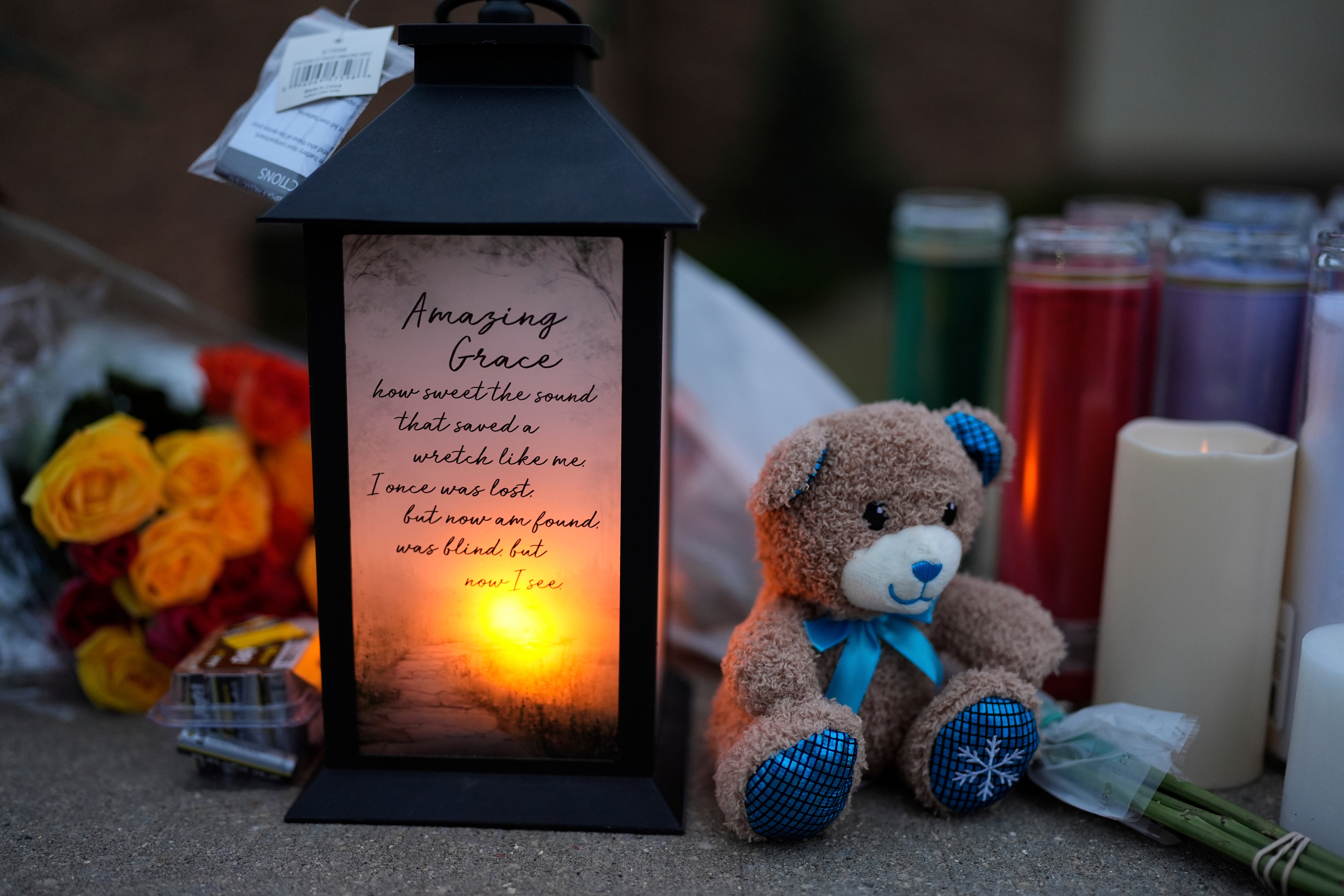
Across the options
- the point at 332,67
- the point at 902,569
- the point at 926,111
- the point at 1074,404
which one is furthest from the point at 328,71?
the point at 926,111

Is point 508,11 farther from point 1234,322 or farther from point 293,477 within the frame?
point 1234,322

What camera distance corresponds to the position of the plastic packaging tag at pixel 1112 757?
94 centimetres

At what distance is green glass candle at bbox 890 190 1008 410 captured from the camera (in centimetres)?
150

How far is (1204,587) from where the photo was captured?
3.28 feet

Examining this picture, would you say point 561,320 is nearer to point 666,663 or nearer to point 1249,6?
point 666,663

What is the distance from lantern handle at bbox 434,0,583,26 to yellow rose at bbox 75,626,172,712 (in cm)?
83

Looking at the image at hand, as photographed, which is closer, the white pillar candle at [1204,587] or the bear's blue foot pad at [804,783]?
the bear's blue foot pad at [804,783]

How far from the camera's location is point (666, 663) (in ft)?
4.27

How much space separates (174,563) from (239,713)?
0.24m

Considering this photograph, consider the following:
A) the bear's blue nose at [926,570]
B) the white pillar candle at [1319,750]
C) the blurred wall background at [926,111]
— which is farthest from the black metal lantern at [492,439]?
the blurred wall background at [926,111]

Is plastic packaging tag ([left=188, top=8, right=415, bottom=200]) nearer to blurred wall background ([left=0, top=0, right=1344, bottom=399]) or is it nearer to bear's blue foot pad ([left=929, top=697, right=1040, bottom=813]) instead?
bear's blue foot pad ([left=929, top=697, right=1040, bottom=813])

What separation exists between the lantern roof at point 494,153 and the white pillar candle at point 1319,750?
2.25ft

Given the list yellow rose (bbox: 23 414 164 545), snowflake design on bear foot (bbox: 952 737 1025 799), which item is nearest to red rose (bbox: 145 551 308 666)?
yellow rose (bbox: 23 414 164 545)

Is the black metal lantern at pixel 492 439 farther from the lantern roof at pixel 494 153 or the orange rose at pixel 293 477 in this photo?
the orange rose at pixel 293 477
